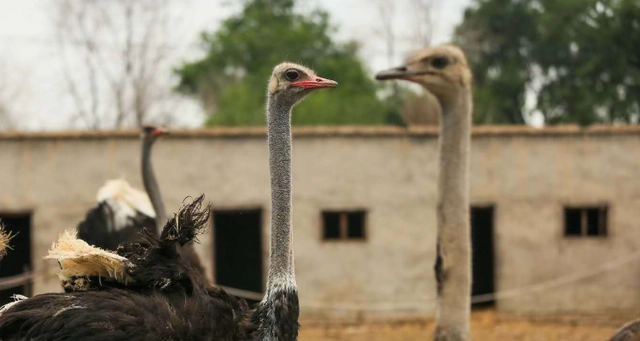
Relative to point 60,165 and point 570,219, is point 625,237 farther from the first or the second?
point 60,165

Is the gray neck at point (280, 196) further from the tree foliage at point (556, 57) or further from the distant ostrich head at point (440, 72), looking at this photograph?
the tree foliage at point (556, 57)

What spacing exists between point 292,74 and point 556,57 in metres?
17.9

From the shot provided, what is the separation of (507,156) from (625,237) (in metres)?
1.71

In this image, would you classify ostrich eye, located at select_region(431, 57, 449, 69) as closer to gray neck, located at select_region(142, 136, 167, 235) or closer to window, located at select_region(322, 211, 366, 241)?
gray neck, located at select_region(142, 136, 167, 235)

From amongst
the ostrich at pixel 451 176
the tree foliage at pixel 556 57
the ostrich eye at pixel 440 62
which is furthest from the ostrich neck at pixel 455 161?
the tree foliage at pixel 556 57

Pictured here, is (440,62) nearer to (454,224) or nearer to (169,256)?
(454,224)

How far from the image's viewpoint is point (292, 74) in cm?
374

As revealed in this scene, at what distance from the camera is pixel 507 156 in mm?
10562

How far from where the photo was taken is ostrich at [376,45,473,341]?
15.0 ft

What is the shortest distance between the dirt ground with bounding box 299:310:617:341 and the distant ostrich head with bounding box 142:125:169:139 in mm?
3148

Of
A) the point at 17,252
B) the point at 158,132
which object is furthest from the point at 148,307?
the point at 17,252

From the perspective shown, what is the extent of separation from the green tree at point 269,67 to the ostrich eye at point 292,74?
1808 centimetres

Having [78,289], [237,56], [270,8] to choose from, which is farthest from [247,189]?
[270,8]

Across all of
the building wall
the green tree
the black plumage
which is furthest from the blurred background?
the green tree
